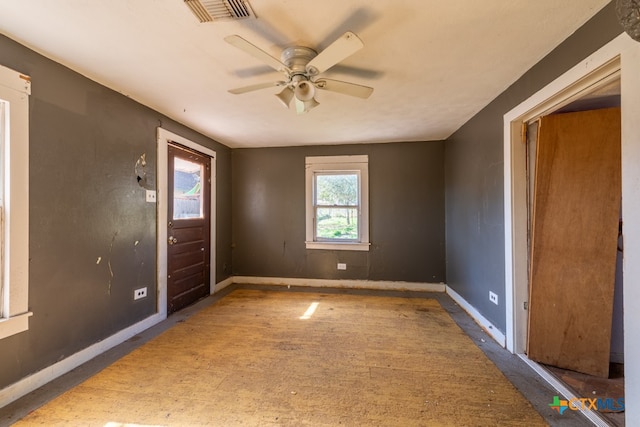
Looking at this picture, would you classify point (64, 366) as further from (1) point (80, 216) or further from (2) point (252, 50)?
(2) point (252, 50)

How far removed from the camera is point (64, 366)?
196 cm

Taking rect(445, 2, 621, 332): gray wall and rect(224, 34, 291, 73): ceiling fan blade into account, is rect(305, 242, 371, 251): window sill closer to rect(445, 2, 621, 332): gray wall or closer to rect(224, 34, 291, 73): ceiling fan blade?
rect(445, 2, 621, 332): gray wall

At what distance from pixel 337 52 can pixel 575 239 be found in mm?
2186

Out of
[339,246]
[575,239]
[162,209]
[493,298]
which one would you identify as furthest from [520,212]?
[162,209]

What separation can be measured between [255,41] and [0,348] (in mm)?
2474

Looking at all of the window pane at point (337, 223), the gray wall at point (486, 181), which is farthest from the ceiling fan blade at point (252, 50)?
the window pane at point (337, 223)

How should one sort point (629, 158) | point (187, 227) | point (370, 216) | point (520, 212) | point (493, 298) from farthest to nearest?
1. point (370, 216)
2. point (187, 227)
3. point (493, 298)
4. point (520, 212)
5. point (629, 158)

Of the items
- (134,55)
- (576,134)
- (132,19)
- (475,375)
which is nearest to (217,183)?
(134,55)

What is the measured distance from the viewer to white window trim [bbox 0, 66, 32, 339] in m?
1.63

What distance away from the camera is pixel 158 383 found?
185cm

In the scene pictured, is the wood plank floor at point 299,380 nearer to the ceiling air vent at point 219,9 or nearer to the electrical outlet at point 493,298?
the electrical outlet at point 493,298

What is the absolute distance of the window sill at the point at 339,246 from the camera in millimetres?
4180

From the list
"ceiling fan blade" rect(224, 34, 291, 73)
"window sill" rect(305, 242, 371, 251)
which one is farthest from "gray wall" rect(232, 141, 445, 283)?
"ceiling fan blade" rect(224, 34, 291, 73)

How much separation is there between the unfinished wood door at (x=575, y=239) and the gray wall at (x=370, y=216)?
195 cm
